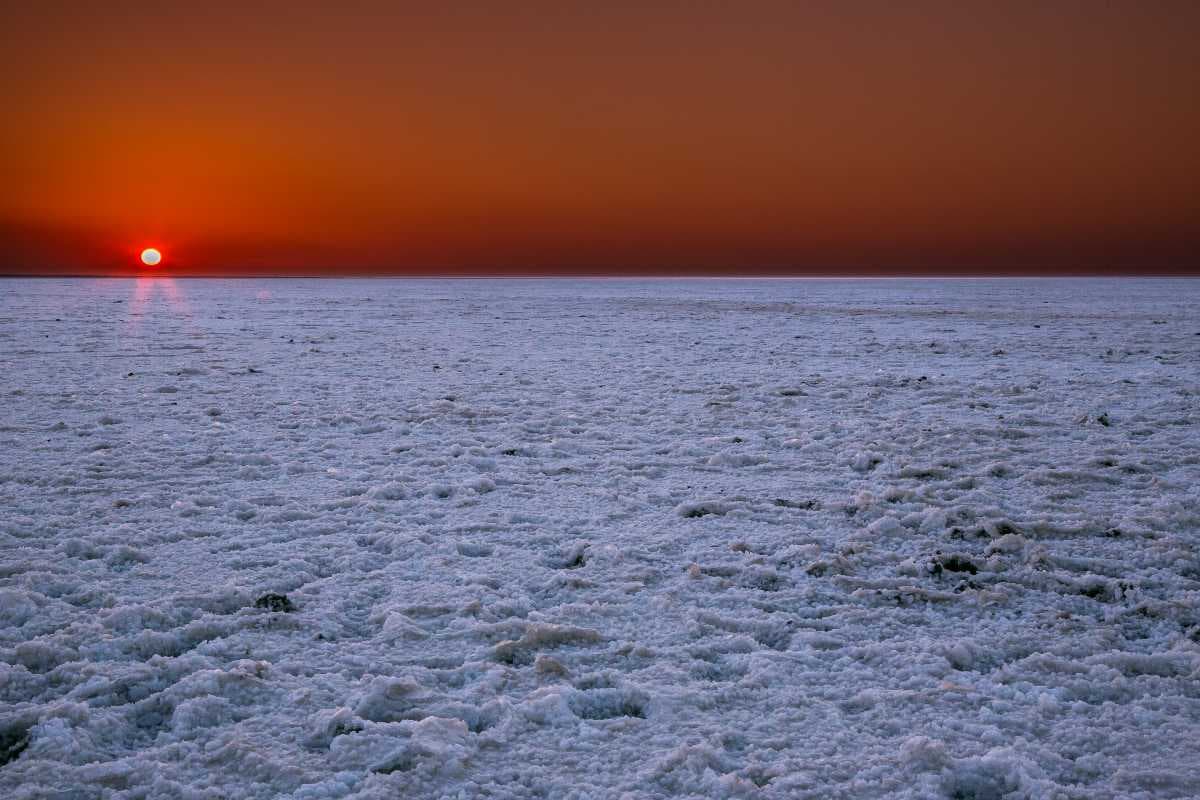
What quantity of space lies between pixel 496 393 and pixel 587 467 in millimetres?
4230

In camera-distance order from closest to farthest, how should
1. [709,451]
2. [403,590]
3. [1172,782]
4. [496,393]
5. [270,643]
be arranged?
[1172,782], [270,643], [403,590], [709,451], [496,393]

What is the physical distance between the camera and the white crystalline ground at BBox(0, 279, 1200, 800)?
9.54 feet

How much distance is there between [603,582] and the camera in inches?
178

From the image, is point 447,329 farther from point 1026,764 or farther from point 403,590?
point 1026,764

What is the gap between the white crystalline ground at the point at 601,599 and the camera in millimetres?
2908

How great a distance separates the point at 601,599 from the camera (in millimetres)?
4309

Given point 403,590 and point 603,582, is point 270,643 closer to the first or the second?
point 403,590

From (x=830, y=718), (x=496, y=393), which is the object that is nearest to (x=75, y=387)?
(x=496, y=393)

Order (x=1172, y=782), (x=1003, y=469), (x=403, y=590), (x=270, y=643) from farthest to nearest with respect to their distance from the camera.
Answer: (x=1003, y=469) < (x=403, y=590) < (x=270, y=643) < (x=1172, y=782)

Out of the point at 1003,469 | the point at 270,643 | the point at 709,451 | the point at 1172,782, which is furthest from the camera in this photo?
the point at 709,451

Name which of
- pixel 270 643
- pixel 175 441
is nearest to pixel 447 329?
pixel 175 441

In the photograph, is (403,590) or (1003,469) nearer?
(403,590)

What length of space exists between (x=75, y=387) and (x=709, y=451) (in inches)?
354

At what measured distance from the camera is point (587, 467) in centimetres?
708
